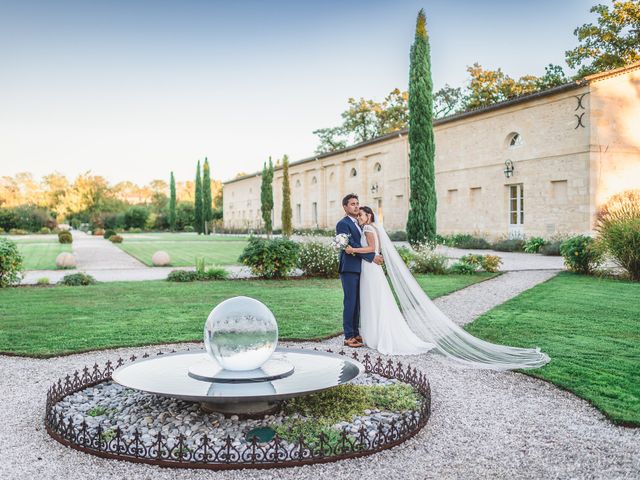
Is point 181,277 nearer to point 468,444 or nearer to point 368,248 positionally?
point 368,248

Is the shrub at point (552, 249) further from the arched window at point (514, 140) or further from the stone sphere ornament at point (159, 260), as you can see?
the stone sphere ornament at point (159, 260)

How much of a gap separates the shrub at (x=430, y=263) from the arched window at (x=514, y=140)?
11317mm

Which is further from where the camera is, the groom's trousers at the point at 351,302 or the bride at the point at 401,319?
the groom's trousers at the point at 351,302

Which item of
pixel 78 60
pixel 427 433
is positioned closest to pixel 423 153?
pixel 78 60

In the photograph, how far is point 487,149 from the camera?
26.5 meters

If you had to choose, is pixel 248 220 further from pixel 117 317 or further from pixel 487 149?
pixel 117 317

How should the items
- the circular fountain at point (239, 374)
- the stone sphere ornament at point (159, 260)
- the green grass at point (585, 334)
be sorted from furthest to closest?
the stone sphere ornament at point (159, 260) < the green grass at point (585, 334) < the circular fountain at point (239, 374)

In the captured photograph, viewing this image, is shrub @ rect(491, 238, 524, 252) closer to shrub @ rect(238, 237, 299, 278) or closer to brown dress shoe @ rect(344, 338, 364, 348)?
shrub @ rect(238, 237, 299, 278)

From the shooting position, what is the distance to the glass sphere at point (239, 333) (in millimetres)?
4215

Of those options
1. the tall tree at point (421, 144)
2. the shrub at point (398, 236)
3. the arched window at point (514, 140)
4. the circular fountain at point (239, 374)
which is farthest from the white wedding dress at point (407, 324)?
the shrub at point (398, 236)

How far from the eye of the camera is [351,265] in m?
6.92

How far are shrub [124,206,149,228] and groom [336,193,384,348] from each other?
61.0 m

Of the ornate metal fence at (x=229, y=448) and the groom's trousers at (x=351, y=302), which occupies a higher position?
the groom's trousers at (x=351, y=302)

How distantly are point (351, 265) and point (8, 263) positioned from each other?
10.0m
